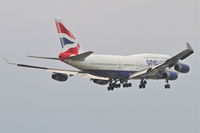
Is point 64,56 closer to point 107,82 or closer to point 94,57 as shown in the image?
point 94,57

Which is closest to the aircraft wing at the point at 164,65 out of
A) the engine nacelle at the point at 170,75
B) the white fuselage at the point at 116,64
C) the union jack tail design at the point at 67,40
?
the engine nacelle at the point at 170,75

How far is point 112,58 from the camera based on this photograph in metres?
108

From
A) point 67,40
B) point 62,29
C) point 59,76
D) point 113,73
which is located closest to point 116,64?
point 113,73

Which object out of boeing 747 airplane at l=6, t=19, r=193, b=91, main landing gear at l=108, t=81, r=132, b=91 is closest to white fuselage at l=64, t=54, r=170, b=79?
boeing 747 airplane at l=6, t=19, r=193, b=91

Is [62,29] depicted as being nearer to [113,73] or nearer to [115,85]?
A: [113,73]

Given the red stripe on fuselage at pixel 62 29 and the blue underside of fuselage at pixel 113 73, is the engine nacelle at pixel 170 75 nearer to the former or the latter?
the blue underside of fuselage at pixel 113 73

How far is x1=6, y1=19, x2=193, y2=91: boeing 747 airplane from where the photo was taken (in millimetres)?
102688

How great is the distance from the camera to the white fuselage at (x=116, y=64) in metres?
103

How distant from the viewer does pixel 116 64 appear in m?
108

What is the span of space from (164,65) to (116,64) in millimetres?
6973

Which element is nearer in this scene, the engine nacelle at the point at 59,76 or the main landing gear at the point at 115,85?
Result: the engine nacelle at the point at 59,76

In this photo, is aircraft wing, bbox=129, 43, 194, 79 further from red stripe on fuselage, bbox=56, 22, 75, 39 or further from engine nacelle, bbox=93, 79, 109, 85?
red stripe on fuselage, bbox=56, 22, 75, 39

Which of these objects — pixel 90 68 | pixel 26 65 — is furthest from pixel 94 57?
pixel 26 65

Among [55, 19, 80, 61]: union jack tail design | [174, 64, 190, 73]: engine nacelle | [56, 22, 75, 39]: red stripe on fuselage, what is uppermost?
[56, 22, 75, 39]: red stripe on fuselage
